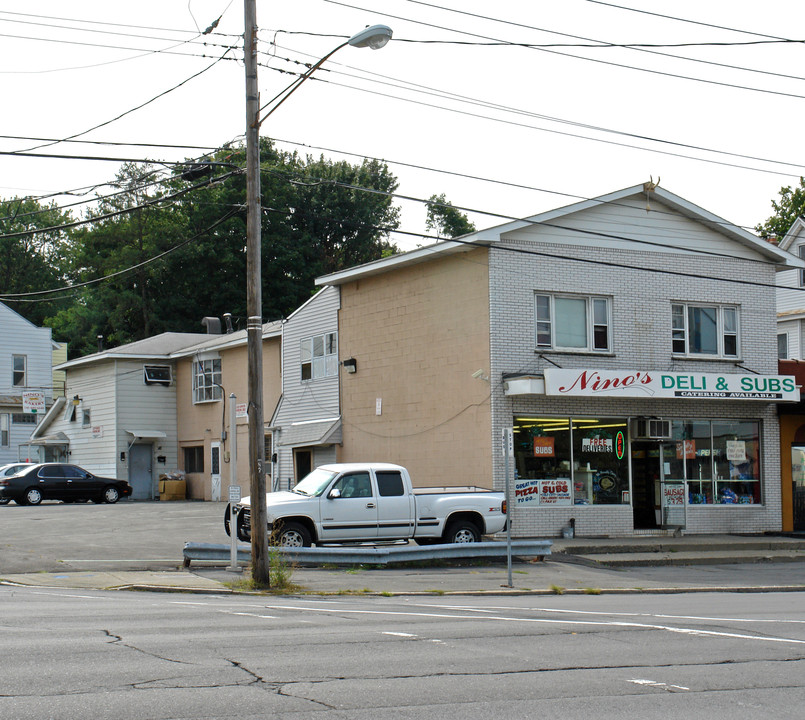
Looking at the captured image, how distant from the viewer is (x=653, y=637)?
11.1m

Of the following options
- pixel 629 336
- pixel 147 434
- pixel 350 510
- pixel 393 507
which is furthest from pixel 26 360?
pixel 393 507

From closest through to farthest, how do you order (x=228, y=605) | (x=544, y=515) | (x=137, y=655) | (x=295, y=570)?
1. (x=137, y=655)
2. (x=228, y=605)
3. (x=295, y=570)
4. (x=544, y=515)

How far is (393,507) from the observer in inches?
841

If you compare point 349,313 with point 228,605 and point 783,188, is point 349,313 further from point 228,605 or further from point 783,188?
point 783,188

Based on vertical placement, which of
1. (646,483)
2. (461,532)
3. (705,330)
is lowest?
(461,532)

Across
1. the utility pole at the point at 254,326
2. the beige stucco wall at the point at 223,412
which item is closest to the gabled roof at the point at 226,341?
the beige stucco wall at the point at 223,412

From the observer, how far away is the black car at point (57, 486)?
37.4 metres

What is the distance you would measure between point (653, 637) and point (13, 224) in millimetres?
72038

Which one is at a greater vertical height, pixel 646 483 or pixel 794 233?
pixel 794 233

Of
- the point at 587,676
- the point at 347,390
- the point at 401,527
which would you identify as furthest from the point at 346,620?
the point at 347,390

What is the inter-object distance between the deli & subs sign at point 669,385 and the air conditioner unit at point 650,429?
81 cm

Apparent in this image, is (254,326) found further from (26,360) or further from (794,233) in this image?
(26,360)

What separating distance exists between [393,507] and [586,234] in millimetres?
8697

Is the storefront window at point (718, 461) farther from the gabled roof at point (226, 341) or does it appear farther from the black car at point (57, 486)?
the black car at point (57, 486)
